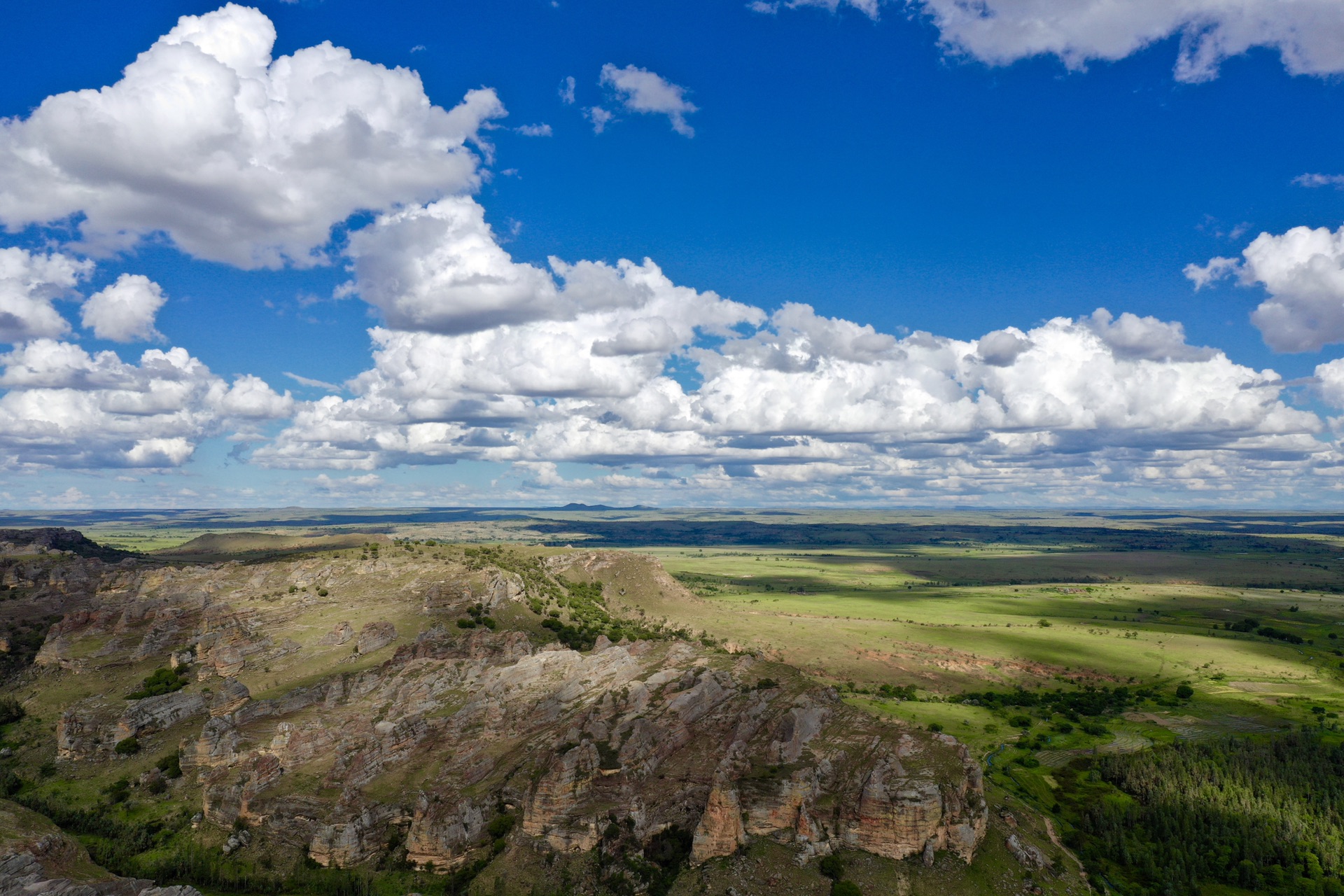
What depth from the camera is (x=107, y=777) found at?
102 m

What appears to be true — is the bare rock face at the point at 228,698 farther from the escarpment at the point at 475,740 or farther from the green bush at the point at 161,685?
the green bush at the point at 161,685

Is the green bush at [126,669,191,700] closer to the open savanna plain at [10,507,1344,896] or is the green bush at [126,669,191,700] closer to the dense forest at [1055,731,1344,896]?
the open savanna plain at [10,507,1344,896]

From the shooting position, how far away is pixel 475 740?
301 feet

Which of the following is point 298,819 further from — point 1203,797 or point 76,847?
point 1203,797

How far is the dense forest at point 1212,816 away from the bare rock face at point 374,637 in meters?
108

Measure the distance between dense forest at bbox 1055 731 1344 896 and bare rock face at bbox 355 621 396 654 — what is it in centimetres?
10770

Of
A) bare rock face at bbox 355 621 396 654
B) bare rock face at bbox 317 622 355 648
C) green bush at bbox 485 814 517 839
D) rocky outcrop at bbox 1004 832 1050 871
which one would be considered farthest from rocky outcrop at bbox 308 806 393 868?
rocky outcrop at bbox 1004 832 1050 871

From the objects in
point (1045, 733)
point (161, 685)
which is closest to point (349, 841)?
point (161, 685)

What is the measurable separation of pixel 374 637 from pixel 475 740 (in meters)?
42.6

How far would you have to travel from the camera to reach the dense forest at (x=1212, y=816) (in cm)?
8900

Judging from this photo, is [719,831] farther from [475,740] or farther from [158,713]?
[158,713]

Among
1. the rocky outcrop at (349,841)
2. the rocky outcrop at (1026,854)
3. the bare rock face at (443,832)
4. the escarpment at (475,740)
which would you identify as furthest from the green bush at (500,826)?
the rocky outcrop at (1026,854)

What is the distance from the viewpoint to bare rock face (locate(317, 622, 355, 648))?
126m

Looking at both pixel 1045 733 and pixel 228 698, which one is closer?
pixel 228 698
